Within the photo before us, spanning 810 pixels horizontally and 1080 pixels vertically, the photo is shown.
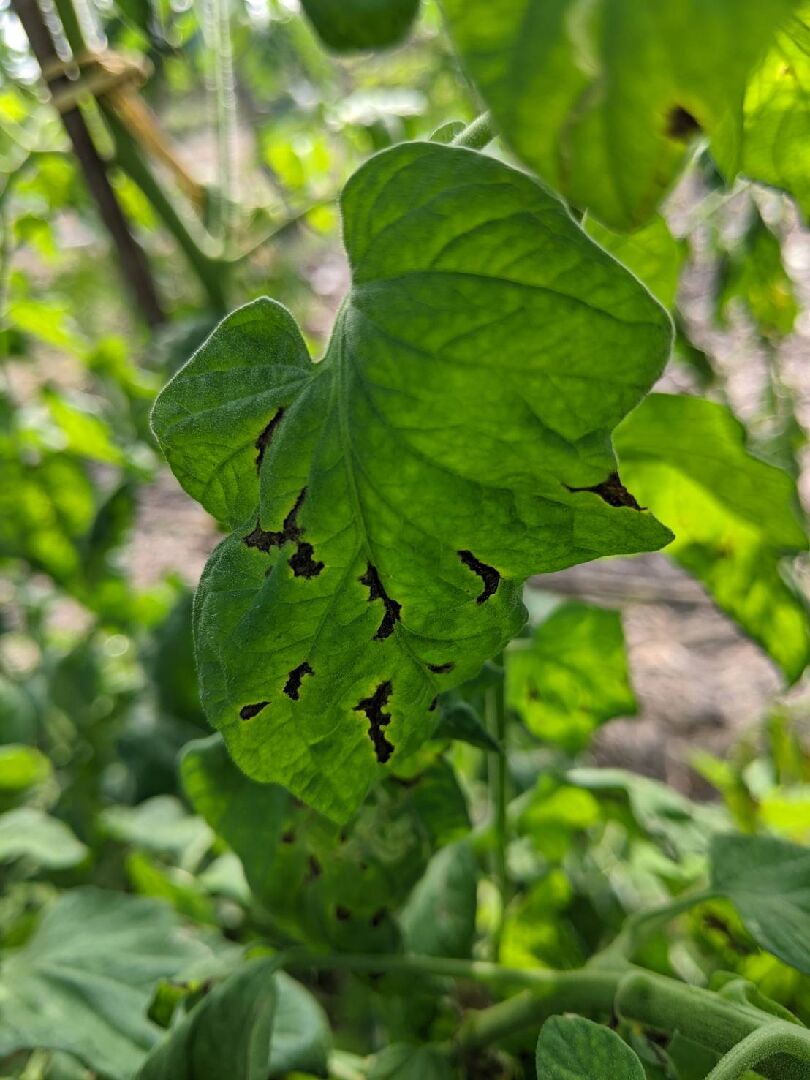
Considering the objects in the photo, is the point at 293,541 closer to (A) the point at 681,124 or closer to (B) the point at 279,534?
(B) the point at 279,534

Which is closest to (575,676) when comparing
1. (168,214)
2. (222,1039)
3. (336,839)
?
(336,839)

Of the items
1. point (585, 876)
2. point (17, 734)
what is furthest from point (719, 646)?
point (17, 734)

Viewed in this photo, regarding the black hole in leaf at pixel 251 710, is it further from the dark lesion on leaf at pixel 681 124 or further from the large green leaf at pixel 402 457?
the dark lesion on leaf at pixel 681 124

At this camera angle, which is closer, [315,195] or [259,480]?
[259,480]

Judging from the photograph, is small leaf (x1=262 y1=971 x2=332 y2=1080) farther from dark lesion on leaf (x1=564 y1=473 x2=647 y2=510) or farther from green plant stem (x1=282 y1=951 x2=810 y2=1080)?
dark lesion on leaf (x1=564 y1=473 x2=647 y2=510)

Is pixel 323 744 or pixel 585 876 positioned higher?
pixel 323 744

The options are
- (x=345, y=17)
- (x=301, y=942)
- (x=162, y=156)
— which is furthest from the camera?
(x=162, y=156)

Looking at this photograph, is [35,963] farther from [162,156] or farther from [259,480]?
[162,156]

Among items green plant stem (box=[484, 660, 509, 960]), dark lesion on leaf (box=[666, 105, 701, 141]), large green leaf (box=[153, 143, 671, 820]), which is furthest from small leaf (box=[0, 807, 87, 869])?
dark lesion on leaf (box=[666, 105, 701, 141])
